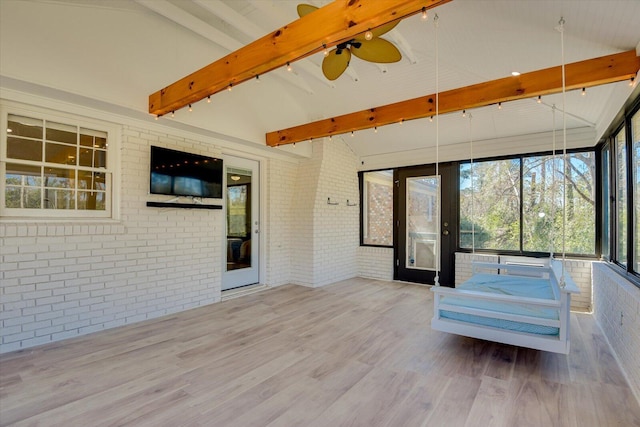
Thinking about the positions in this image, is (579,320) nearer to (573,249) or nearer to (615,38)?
(573,249)

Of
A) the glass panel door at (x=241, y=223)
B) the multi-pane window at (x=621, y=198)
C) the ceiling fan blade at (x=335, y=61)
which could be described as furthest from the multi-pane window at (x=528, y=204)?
the glass panel door at (x=241, y=223)

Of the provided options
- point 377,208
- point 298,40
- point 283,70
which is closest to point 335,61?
point 298,40

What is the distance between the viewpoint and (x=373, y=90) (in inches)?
178

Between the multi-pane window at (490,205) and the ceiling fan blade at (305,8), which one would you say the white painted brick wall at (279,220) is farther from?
the ceiling fan blade at (305,8)

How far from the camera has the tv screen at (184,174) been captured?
3863mm

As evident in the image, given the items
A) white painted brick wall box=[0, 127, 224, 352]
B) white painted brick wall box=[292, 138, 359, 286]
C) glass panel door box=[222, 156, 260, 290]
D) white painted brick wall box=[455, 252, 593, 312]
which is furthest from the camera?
white painted brick wall box=[292, 138, 359, 286]

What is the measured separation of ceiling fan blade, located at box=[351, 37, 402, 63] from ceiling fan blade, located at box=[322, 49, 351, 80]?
78 mm

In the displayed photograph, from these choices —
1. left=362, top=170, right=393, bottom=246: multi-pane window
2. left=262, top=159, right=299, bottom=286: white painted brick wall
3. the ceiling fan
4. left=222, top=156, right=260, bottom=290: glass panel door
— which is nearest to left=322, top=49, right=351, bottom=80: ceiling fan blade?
the ceiling fan

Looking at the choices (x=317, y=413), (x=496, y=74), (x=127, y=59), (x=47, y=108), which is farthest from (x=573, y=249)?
(x=47, y=108)

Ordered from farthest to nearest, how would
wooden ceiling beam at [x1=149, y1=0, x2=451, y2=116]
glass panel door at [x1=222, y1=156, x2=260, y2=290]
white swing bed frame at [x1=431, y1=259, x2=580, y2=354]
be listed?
1. glass panel door at [x1=222, y1=156, x2=260, y2=290]
2. white swing bed frame at [x1=431, y1=259, x2=580, y2=354]
3. wooden ceiling beam at [x1=149, y1=0, x2=451, y2=116]

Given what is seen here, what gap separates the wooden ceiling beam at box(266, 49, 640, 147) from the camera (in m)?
2.64

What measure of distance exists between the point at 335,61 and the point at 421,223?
13.5ft

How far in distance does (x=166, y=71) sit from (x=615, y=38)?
4.48 m

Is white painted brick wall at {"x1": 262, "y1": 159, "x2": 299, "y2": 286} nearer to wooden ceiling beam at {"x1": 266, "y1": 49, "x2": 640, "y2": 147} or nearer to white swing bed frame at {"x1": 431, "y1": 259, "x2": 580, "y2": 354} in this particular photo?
wooden ceiling beam at {"x1": 266, "y1": 49, "x2": 640, "y2": 147}
